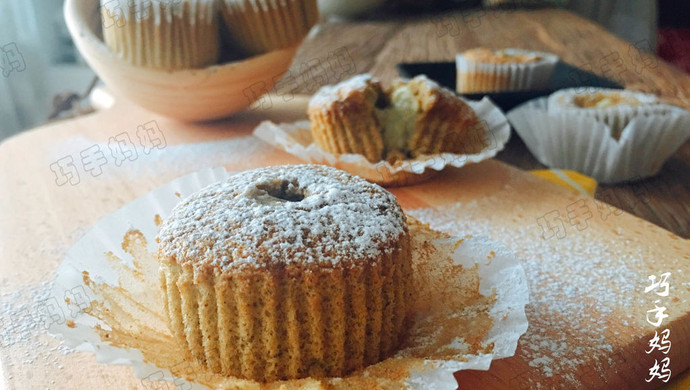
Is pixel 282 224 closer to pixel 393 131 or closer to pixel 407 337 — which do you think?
pixel 407 337

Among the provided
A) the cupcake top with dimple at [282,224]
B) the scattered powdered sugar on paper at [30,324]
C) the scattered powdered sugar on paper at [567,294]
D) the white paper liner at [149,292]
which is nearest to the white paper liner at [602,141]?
the scattered powdered sugar on paper at [567,294]

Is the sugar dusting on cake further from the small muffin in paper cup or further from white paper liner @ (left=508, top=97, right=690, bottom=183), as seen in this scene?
white paper liner @ (left=508, top=97, right=690, bottom=183)

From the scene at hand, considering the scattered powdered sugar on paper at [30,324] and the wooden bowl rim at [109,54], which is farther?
the wooden bowl rim at [109,54]

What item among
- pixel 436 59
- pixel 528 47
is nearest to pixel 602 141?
pixel 436 59

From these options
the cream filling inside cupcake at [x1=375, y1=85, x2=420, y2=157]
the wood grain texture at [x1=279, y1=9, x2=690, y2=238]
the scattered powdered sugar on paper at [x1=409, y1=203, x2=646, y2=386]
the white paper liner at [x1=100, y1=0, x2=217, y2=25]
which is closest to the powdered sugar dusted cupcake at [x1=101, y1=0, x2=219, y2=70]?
the white paper liner at [x1=100, y1=0, x2=217, y2=25]

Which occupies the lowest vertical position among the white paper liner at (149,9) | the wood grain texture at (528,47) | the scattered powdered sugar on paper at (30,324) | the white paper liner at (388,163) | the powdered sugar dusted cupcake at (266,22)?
the wood grain texture at (528,47)

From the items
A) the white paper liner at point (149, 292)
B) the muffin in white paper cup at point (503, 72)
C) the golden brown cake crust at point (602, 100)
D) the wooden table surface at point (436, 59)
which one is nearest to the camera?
the white paper liner at point (149, 292)

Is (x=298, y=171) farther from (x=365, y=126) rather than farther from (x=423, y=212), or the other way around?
(x=365, y=126)

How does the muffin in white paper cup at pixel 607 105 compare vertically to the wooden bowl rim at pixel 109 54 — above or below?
below

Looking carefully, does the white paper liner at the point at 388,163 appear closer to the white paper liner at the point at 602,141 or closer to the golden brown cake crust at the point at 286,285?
the white paper liner at the point at 602,141
